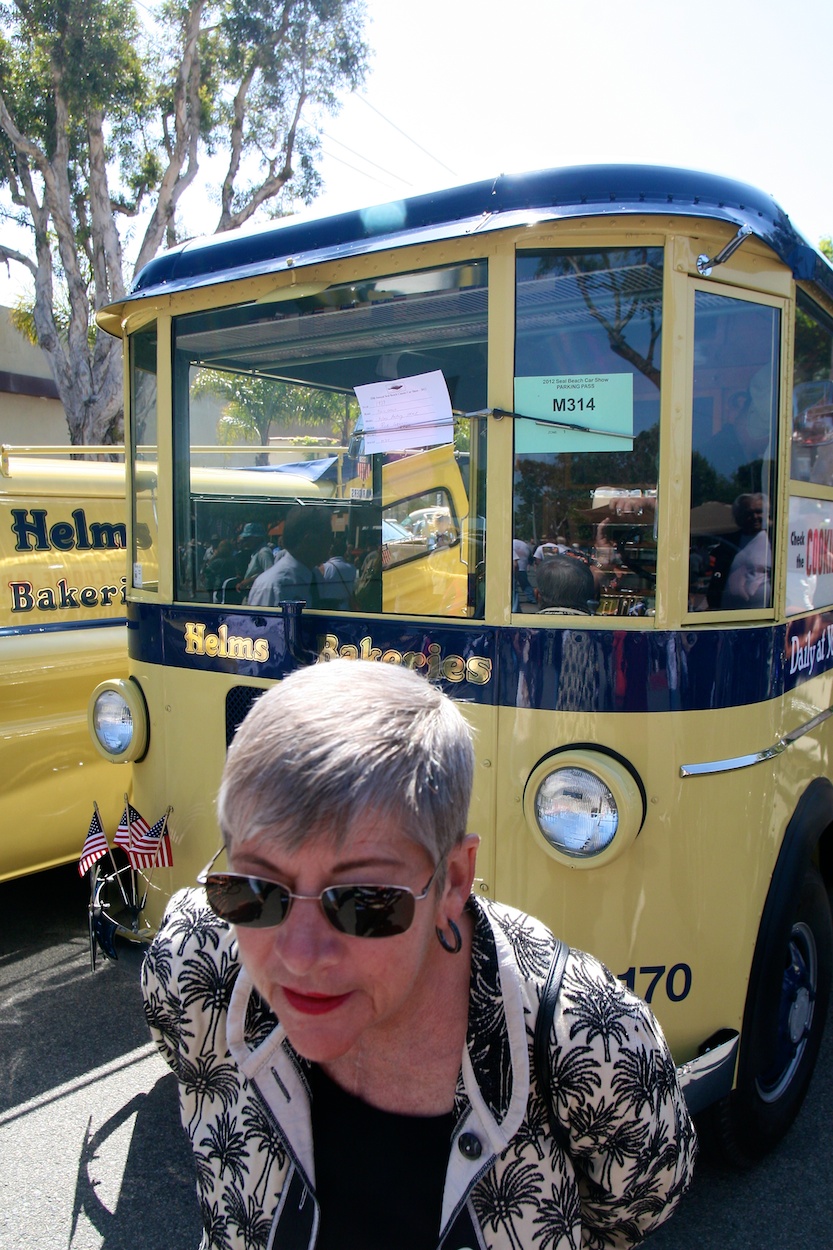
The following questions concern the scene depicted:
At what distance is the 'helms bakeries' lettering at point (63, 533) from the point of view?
4645mm

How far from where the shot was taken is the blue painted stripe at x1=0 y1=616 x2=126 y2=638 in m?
4.46

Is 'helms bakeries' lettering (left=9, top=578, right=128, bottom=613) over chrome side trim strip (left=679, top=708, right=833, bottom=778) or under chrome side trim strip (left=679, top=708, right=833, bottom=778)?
over

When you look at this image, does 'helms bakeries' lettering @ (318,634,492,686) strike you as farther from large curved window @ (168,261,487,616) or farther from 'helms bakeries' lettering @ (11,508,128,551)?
'helms bakeries' lettering @ (11,508,128,551)

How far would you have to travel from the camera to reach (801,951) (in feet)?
9.91

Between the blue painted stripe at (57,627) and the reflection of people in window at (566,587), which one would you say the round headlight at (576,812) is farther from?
the blue painted stripe at (57,627)

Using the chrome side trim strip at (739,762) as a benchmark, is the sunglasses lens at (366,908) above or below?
above

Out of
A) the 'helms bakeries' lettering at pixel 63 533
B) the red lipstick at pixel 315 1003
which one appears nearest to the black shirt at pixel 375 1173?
the red lipstick at pixel 315 1003

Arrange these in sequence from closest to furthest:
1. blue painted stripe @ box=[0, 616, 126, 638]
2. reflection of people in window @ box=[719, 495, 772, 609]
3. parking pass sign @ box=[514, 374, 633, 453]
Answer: parking pass sign @ box=[514, 374, 633, 453], reflection of people in window @ box=[719, 495, 772, 609], blue painted stripe @ box=[0, 616, 126, 638]

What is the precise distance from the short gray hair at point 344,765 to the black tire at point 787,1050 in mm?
1915

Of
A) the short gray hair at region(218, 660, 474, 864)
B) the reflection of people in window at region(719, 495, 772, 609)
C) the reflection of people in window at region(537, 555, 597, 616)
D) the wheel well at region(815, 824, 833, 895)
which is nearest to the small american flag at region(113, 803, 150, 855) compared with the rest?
the reflection of people in window at region(537, 555, 597, 616)

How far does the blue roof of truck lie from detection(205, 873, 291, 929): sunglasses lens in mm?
1863

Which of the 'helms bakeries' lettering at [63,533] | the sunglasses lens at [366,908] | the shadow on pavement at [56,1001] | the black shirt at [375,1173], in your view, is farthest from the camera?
the 'helms bakeries' lettering at [63,533]

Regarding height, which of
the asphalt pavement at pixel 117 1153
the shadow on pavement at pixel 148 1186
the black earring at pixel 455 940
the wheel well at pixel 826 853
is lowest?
the shadow on pavement at pixel 148 1186

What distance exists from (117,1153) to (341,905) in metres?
2.53
